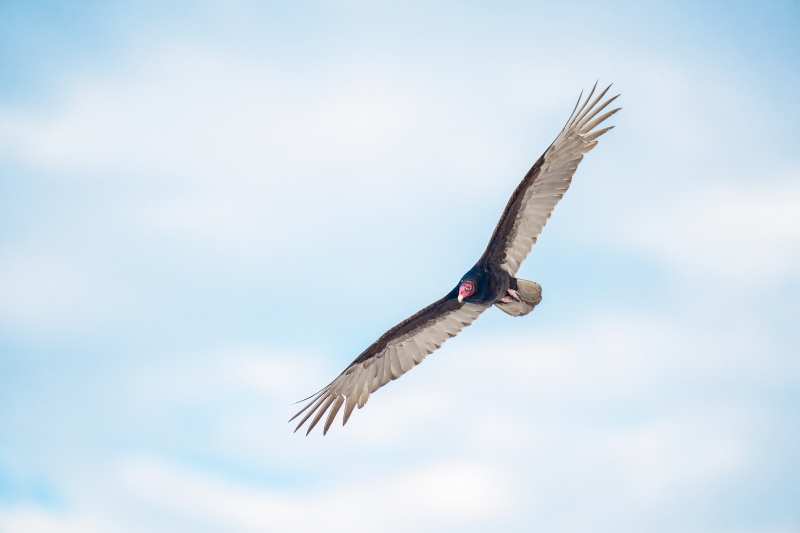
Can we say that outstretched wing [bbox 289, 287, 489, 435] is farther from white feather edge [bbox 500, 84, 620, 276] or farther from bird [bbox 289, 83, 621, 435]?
white feather edge [bbox 500, 84, 620, 276]

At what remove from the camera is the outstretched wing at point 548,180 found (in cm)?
1302

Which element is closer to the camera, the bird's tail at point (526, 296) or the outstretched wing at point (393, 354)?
the bird's tail at point (526, 296)

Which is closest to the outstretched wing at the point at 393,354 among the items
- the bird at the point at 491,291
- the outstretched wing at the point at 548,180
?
the bird at the point at 491,291

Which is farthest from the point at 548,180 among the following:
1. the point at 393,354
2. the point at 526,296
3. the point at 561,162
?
the point at 393,354

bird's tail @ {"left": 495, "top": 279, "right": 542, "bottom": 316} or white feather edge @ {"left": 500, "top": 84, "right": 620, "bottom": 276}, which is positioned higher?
white feather edge @ {"left": 500, "top": 84, "right": 620, "bottom": 276}

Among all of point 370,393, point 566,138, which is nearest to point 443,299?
point 370,393

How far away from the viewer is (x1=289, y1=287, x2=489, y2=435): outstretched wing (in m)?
14.5

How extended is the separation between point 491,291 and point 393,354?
239 centimetres

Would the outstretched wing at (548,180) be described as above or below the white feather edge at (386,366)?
above

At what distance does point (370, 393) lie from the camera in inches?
583

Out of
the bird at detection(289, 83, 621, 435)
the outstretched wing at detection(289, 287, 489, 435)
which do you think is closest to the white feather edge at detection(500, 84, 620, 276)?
the bird at detection(289, 83, 621, 435)

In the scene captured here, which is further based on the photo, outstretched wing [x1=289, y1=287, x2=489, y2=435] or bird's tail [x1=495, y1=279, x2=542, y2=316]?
outstretched wing [x1=289, y1=287, x2=489, y2=435]

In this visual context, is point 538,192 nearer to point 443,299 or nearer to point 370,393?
point 443,299

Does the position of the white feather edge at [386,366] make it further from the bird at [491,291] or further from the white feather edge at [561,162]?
the white feather edge at [561,162]
